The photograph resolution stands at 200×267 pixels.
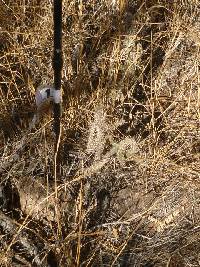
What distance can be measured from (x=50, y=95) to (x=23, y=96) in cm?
39

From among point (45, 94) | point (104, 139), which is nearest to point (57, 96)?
point (45, 94)

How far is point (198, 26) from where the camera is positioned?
6.33ft

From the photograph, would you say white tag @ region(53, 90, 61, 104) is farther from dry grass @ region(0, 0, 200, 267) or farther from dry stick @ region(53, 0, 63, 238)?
dry grass @ region(0, 0, 200, 267)

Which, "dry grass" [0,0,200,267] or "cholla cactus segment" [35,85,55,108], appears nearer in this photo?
"cholla cactus segment" [35,85,55,108]

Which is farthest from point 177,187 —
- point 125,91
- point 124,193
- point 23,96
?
point 23,96

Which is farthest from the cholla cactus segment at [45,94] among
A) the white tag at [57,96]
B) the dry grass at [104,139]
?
the dry grass at [104,139]

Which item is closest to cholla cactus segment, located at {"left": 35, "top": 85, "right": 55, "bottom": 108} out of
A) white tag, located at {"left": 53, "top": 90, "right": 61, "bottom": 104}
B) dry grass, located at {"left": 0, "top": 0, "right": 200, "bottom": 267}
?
white tag, located at {"left": 53, "top": 90, "right": 61, "bottom": 104}

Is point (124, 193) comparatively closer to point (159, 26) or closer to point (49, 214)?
point (49, 214)

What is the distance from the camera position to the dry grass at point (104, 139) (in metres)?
1.56

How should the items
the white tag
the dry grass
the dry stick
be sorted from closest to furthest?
the dry stick → the white tag → the dry grass

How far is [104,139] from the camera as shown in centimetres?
170

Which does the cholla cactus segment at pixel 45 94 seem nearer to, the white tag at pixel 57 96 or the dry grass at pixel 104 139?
the white tag at pixel 57 96

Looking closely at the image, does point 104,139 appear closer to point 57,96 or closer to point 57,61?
point 57,96

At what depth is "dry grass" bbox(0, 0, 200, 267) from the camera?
1.56 meters
